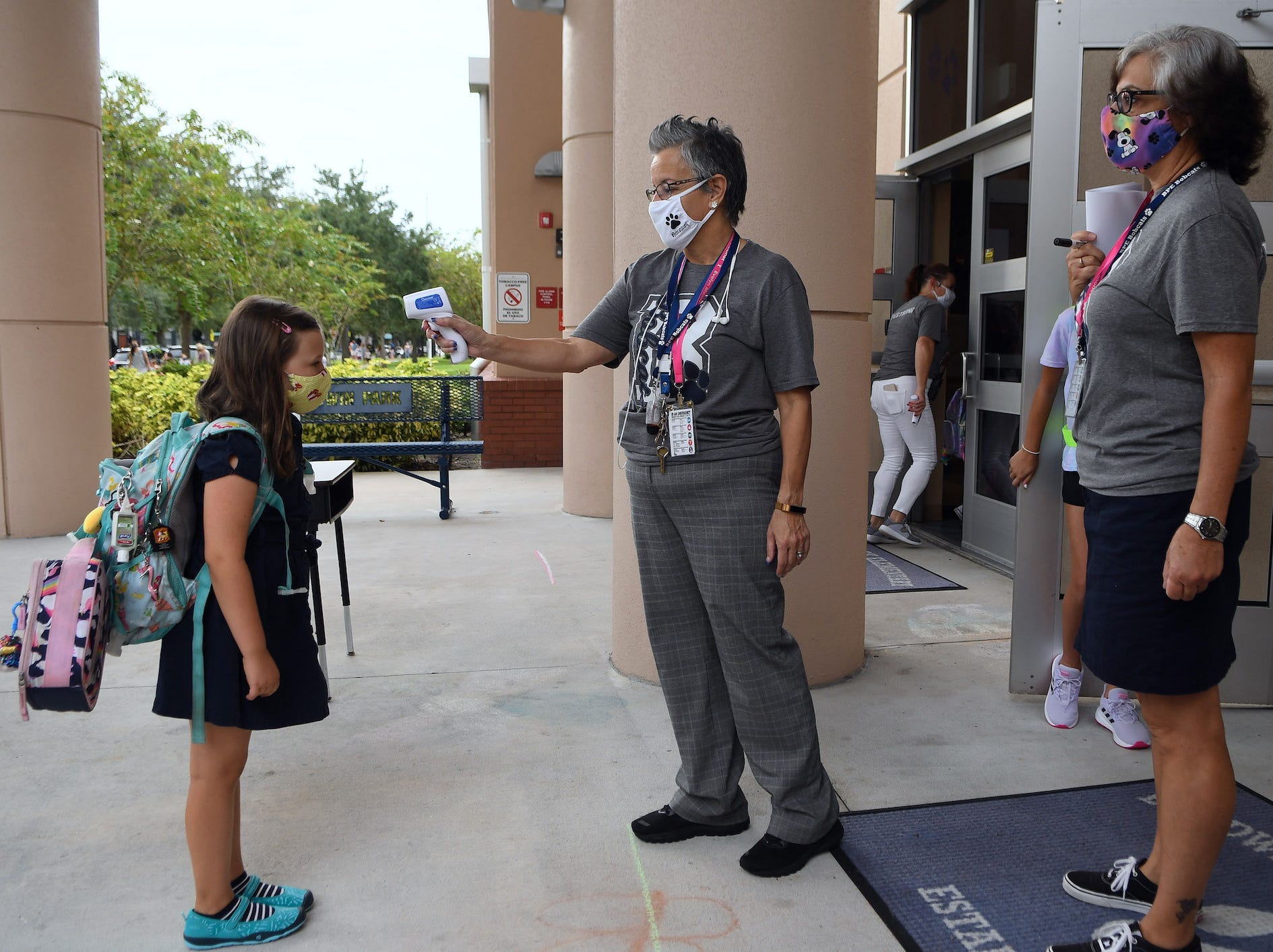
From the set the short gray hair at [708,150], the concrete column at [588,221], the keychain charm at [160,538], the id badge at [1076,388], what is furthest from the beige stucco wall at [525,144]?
the keychain charm at [160,538]

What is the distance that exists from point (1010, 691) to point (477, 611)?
2.67 metres

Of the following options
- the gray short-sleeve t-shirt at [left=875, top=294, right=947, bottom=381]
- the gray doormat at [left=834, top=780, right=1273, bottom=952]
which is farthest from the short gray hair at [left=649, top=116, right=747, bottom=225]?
the gray short-sleeve t-shirt at [left=875, top=294, right=947, bottom=381]

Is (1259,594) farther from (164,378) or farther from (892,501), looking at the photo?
(164,378)

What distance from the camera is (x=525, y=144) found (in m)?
12.3

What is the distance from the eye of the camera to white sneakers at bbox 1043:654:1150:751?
3494 millimetres

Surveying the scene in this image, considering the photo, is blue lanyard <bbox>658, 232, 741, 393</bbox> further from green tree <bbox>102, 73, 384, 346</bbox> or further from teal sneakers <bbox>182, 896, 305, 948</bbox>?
green tree <bbox>102, 73, 384, 346</bbox>

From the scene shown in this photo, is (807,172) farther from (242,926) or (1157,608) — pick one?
(242,926)

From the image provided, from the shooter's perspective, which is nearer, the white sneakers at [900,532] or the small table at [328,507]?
the small table at [328,507]

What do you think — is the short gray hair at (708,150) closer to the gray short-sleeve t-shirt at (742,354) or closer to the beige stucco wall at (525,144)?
the gray short-sleeve t-shirt at (742,354)

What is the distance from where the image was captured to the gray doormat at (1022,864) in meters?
2.39

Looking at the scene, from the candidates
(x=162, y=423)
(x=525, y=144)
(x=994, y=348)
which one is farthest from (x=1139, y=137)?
(x=162, y=423)

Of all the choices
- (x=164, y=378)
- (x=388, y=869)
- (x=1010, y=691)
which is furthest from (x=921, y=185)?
(x=164, y=378)

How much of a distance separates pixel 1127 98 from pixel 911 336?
4.58 metres

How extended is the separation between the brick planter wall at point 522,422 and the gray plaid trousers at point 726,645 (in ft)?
29.1
